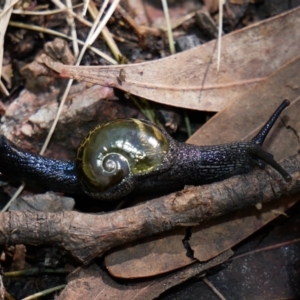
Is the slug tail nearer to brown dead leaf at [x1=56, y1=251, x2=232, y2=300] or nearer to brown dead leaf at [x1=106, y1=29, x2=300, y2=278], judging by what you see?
brown dead leaf at [x1=106, y1=29, x2=300, y2=278]

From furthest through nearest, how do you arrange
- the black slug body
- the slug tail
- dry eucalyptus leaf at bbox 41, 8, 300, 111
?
dry eucalyptus leaf at bbox 41, 8, 300, 111
the slug tail
the black slug body

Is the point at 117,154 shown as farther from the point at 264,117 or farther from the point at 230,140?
the point at 264,117

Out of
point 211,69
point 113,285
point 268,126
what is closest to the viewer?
point 113,285

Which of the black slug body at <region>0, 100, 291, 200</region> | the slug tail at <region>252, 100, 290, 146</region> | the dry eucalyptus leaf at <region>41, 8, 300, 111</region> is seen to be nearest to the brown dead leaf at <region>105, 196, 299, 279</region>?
the black slug body at <region>0, 100, 291, 200</region>

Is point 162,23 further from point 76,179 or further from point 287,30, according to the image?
point 76,179

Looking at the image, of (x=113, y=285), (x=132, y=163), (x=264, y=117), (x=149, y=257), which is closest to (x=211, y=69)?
(x=264, y=117)

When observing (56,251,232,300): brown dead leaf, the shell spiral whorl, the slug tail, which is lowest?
(56,251,232,300): brown dead leaf
